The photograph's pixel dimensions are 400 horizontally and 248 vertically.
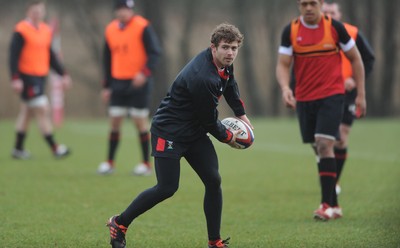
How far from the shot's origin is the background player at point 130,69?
1120cm

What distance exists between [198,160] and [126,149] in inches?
381

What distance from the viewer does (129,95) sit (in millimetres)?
11305

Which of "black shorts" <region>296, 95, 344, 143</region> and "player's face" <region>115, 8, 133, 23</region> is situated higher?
"player's face" <region>115, 8, 133, 23</region>

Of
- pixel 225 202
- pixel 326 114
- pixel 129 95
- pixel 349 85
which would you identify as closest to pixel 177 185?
pixel 326 114

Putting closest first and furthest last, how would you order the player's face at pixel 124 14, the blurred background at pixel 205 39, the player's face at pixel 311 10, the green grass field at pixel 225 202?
the green grass field at pixel 225 202 → the player's face at pixel 311 10 → the player's face at pixel 124 14 → the blurred background at pixel 205 39

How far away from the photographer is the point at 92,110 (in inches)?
1262

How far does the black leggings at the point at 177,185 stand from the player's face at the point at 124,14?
5302mm

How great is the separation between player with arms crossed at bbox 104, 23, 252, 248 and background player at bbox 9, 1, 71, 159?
7.13m

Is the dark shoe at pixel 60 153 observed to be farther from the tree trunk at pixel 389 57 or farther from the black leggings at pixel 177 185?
the tree trunk at pixel 389 57

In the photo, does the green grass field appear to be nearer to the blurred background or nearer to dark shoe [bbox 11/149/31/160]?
dark shoe [bbox 11/149/31/160]

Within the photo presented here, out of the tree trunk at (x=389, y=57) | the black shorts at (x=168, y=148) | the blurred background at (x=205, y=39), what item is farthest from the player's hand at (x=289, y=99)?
the tree trunk at (x=389, y=57)

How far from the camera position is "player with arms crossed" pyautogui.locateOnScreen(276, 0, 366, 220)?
7.70m

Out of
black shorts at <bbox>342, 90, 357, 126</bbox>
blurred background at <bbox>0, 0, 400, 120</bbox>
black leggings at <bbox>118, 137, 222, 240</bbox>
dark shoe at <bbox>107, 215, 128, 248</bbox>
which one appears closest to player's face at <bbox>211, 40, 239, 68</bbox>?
black leggings at <bbox>118, 137, 222, 240</bbox>

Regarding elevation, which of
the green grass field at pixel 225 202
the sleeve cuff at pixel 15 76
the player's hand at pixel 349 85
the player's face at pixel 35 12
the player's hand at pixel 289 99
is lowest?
the green grass field at pixel 225 202
